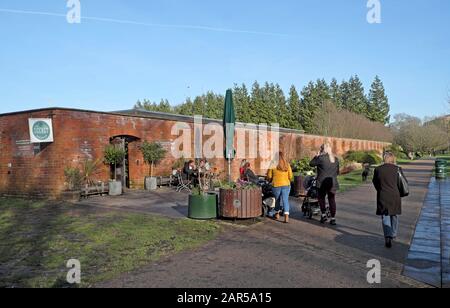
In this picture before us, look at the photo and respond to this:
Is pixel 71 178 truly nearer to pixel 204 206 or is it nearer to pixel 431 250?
pixel 204 206

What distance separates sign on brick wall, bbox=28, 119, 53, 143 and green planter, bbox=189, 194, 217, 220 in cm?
691

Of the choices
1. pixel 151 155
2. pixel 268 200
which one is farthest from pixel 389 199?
pixel 151 155

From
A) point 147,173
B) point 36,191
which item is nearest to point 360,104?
point 147,173

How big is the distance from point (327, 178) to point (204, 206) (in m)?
2.96

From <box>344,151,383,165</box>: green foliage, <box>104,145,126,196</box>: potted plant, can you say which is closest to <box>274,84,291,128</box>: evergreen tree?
<box>344,151,383,165</box>: green foliage

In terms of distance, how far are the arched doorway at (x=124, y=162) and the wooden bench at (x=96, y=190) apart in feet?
6.90

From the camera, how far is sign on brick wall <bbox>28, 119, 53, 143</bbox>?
1291 cm

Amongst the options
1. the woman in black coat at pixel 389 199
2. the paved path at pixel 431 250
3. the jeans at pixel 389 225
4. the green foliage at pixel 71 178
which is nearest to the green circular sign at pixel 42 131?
the green foliage at pixel 71 178

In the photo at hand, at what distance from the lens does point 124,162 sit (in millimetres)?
16641

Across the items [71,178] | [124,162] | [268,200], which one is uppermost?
[124,162]

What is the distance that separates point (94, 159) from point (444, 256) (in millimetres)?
12056

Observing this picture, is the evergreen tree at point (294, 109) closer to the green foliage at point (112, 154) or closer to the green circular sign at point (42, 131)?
the green foliage at point (112, 154)

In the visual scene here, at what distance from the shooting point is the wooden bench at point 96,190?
1339 centimetres
